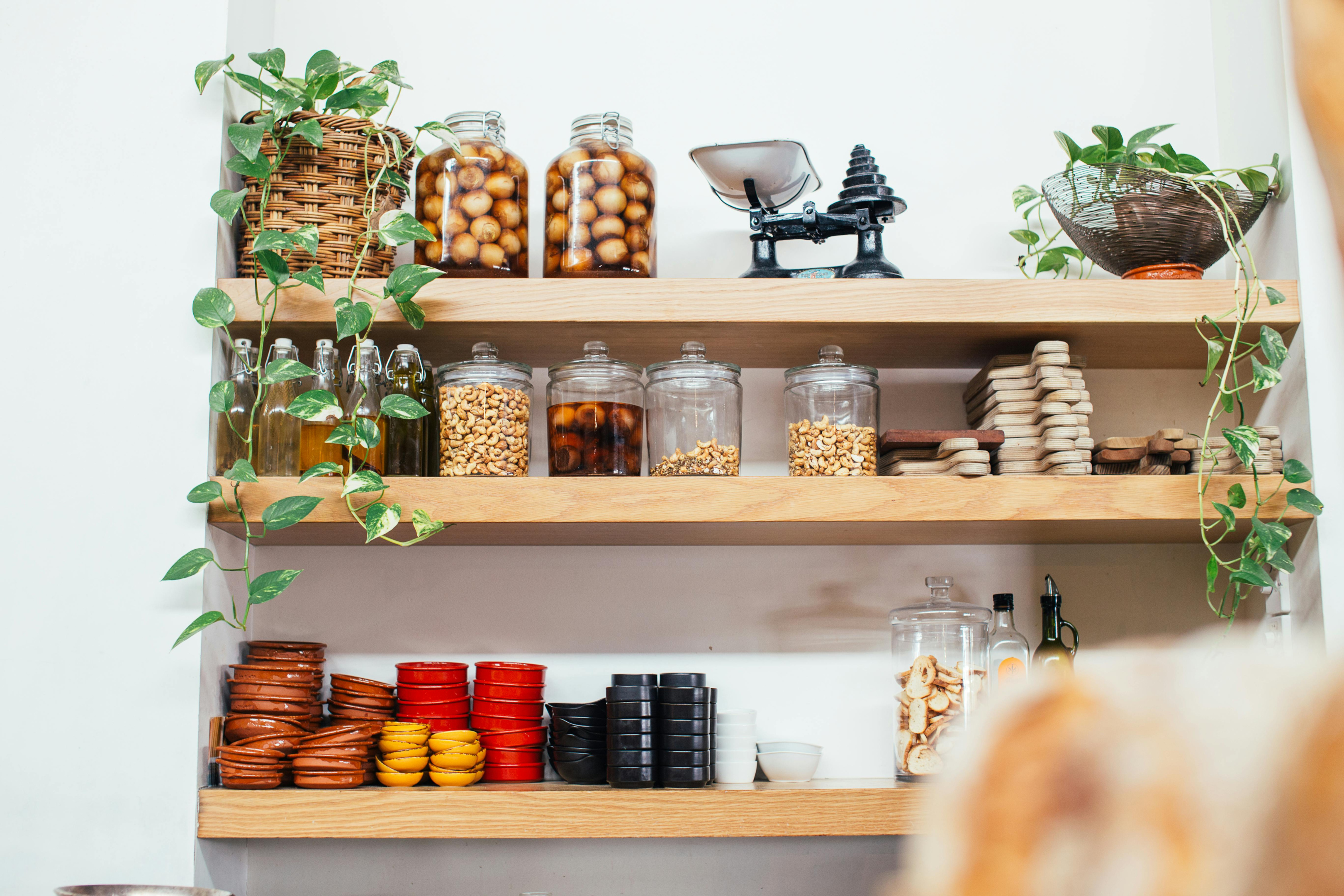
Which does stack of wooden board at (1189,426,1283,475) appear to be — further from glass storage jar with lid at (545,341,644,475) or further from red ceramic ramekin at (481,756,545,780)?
red ceramic ramekin at (481,756,545,780)

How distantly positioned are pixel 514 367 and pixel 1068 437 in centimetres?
81

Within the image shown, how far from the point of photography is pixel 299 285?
143 cm

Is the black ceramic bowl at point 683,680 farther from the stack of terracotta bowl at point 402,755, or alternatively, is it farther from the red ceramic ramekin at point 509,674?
the stack of terracotta bowl at point 402,755

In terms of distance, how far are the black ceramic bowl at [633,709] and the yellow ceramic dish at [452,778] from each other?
8.8 inches

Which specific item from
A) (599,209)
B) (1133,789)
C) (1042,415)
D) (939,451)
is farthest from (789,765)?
(1133,789)

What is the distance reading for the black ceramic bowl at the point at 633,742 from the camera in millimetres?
1390

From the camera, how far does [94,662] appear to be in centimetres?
139

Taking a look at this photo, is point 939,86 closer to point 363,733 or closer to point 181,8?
point 181,8

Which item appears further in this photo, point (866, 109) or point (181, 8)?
point (866, 109)

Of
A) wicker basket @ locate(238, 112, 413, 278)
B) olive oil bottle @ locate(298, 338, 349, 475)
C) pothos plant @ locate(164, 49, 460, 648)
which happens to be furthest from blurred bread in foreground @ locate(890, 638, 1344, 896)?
wicker basket @ locate(238, 112, 413, 278)

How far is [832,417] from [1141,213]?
56 centimetres

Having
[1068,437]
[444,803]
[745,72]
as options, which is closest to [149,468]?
[444,803]

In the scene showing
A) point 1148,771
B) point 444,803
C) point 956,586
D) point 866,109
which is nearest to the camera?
point 1148,771

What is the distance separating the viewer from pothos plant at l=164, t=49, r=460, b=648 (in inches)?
52.5
